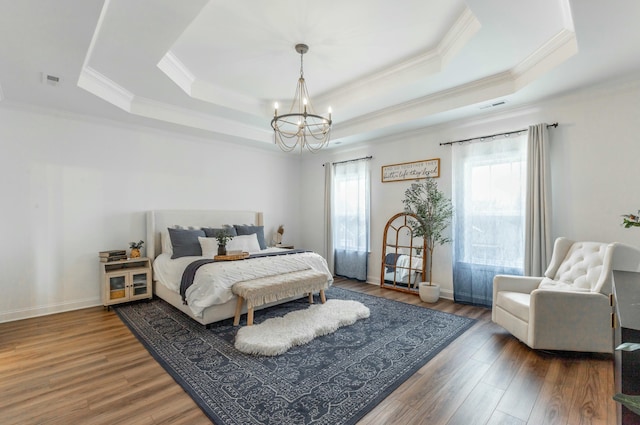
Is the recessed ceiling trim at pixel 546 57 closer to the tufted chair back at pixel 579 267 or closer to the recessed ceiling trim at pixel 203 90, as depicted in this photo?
the tufted chair back at pixel 579 267

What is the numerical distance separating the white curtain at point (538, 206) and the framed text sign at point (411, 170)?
4.07 ft

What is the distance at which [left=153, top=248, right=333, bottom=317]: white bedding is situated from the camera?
3.09 meters

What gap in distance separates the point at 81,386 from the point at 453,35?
4.32m

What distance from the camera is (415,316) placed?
355cm

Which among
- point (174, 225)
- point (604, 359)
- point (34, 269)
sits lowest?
point (604, 359)

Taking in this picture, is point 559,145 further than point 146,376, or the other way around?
point 559,145

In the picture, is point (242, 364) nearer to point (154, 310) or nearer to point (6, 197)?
point (154, 310)

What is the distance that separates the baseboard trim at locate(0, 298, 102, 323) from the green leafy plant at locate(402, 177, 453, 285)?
15.4 feet

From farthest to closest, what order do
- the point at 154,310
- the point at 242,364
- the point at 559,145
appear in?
1. the point at 154,310
2. the point at 559,145
3. the point at 242,364

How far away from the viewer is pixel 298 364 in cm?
241

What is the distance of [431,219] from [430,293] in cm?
106

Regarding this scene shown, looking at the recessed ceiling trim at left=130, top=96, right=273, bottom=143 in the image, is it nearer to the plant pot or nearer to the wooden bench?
the wooden bench

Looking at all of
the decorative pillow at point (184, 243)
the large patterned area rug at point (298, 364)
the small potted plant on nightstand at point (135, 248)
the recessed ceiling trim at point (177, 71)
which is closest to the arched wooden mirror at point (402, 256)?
the large patterned area rug at point (298, 364)

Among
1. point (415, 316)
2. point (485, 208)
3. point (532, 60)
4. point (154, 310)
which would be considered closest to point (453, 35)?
point (532, 60)
